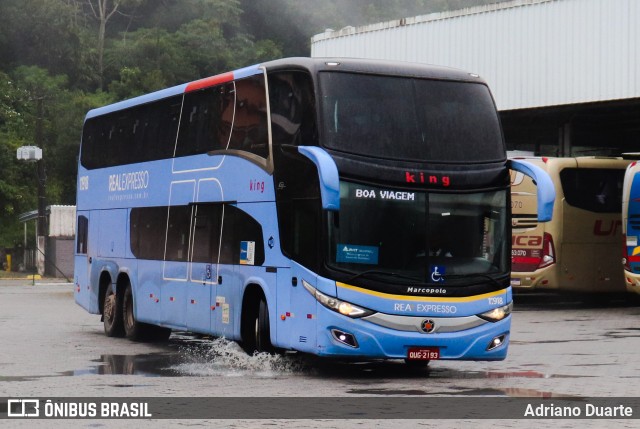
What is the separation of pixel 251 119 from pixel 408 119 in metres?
2.36

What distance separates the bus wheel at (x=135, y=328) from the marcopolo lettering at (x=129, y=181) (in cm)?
164

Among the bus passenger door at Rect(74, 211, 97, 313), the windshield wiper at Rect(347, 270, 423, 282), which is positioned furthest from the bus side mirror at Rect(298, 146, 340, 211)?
the bus passenger door at Rect(74, 211, 97, 313)

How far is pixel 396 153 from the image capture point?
15.5 metres

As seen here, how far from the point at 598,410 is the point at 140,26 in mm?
107482

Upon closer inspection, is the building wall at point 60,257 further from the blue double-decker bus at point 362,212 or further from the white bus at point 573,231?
the blue double-decker bus at point 362,212

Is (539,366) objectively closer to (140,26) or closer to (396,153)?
(396,153)

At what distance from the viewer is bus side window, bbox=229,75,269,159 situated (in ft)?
54.7

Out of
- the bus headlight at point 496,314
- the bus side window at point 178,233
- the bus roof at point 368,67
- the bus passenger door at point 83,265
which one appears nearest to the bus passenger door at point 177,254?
the bus side window at point 178,233

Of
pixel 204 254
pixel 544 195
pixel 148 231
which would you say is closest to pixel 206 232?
pixel 204 254

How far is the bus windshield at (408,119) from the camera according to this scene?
50.6 ft

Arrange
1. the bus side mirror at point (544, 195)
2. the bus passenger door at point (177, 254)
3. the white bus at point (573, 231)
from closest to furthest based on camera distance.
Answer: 1. the bus side mirror at point (544, 195)
2. the bus passenger door at point (177, 254)
3. the white bus at point (573, 231)

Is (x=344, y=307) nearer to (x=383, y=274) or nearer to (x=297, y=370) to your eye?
(x=383, y=274)

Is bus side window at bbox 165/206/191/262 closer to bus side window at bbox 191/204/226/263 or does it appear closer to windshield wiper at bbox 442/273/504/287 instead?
bus side window at bbox 191/204/226/263

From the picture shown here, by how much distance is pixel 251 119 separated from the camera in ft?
56.1
